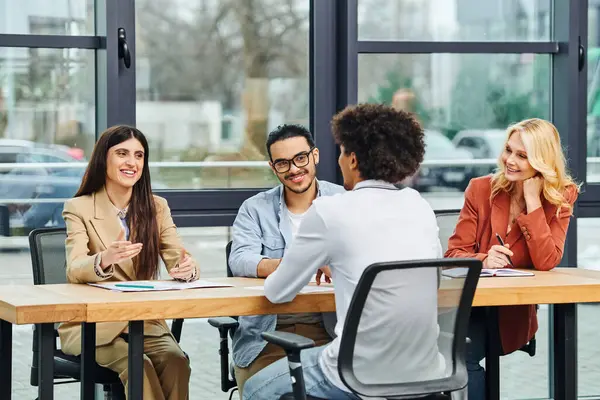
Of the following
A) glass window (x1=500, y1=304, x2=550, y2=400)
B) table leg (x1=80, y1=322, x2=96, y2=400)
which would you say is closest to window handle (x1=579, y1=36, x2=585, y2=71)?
glass window (x1=500, y1=304, x2=550, y2=400)

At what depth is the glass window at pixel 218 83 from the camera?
4.91m

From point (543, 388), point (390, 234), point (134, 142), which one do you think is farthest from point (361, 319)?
point (543, 388)

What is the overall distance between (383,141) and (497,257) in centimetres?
120

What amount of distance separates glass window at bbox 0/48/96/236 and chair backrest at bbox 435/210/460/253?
5.26ft

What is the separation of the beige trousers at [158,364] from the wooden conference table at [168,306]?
0.20 m

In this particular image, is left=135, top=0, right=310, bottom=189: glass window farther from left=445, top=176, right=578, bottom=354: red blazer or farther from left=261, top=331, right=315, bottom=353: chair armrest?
left=261, top=331, right=315, bottom=353: chair armrest

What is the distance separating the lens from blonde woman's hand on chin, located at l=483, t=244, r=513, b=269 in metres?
4.16

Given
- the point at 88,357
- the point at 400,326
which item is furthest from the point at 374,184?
the point at 88,357

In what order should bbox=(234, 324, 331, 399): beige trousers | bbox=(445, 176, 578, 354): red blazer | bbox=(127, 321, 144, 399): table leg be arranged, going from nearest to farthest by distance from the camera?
bbox=(127, 321, 144, 399): table leg, bbox=(234, 324, 331, 399): beige trousers, bbox=(445, 176, 578, 354): red blazer

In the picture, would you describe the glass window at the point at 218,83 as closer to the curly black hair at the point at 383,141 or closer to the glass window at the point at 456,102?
the glass window at the point at 456,102

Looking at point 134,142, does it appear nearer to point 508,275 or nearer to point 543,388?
point 508,275

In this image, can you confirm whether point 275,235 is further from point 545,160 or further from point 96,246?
point 545,160

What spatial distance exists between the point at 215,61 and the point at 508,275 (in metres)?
1.82

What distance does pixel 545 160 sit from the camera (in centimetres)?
424
